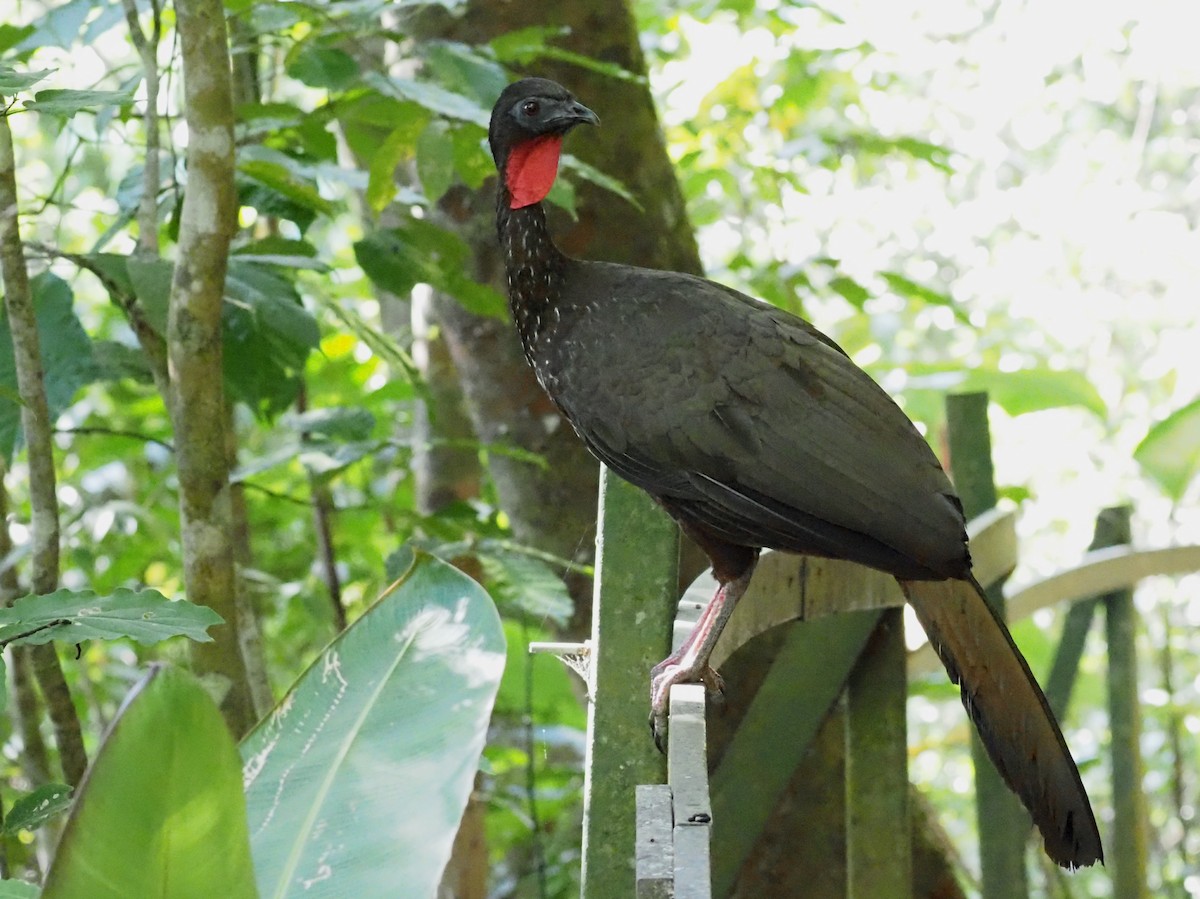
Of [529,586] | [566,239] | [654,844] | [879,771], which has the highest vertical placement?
[566,239]

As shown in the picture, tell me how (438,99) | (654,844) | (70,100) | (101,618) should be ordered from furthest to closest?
1. (438,99)
2. (70,100)
3. (101,618)
4. (654,844)

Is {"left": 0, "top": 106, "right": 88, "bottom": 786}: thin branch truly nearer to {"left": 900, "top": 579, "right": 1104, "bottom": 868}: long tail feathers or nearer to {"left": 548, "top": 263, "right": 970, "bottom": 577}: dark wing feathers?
{"left": 548, "top": 263, "right": 970, "bottom": 577}: dark wing feathers

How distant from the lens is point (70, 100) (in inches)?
51.0

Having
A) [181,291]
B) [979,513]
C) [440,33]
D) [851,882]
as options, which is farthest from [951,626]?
[440,33]

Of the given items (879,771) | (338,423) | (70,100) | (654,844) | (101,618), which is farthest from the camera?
(338,423)

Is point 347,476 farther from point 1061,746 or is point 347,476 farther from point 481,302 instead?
point 1061,746

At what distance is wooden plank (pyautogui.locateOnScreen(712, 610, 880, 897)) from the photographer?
6.15 feet

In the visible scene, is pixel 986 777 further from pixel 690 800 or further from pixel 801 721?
pixel 690 800

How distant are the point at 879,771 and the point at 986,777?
0.57 m

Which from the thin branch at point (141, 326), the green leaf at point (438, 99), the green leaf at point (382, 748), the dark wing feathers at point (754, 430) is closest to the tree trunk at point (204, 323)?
the thin branch at point (141, 326)

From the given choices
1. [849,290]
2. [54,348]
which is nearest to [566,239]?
[849,290]

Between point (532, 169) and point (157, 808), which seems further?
point (532, 169)

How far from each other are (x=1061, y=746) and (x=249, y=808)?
1.11m

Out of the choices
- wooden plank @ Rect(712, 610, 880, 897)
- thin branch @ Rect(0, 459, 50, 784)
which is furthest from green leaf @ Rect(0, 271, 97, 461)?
wooden plank @ Rect(712, 610, 880, 897)
